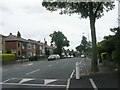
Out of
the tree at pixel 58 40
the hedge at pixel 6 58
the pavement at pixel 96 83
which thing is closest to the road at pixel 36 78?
the pavement at pixel 96 83

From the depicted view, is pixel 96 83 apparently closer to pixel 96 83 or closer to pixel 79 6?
pixel 96 83

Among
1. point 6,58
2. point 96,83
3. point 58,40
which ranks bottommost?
point 96,83

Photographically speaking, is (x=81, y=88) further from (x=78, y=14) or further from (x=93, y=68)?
(x=78, y=14)

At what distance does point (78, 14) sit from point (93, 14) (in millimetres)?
2622

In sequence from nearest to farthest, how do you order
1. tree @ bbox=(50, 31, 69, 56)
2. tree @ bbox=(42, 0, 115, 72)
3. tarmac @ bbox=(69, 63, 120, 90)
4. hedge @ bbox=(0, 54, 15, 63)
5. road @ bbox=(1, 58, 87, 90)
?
1. tarmac @ bbox=(69, 63, 120, 90)
2. road @ bbox=(1, 58, 87, 90)
3. tree @ bbox=(42, 0, 115, 72)
4. hedge @ bbox=(0, 54, 15, 63)
5. tree @ bbox=(50, 31, 69, 56)

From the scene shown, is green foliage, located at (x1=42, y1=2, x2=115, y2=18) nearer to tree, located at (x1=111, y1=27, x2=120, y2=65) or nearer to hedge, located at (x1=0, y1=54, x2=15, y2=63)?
tree, located at (x1=111, y1=27, x2=120, y2=65)

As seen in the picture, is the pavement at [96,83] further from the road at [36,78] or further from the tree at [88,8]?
the tree at [88,8]

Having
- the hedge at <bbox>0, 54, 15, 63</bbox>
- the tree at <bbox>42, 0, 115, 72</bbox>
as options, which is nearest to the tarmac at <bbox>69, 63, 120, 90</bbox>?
the tree at <bbox>42, 0, 115, 72</bbox>

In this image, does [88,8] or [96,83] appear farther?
[88,8]

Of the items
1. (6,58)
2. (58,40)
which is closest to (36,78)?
(6,58)

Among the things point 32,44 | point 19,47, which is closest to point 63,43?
point 32,44

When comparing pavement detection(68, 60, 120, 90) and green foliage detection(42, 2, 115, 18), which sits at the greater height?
green foliage detection(42, 2, 115, 18)

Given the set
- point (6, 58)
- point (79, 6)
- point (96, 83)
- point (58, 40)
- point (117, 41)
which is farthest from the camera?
point (58, 40)

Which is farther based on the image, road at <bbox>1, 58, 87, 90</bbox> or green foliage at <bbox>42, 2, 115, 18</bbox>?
green foliage at <bbox>42, 2, 115, 18</bbox>
